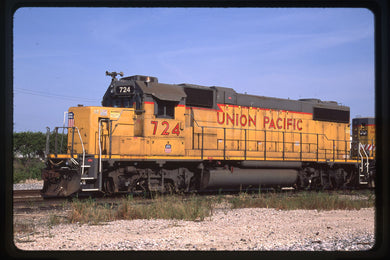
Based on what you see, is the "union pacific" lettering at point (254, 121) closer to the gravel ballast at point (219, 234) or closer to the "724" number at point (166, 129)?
the "724" number at point (166, 129)

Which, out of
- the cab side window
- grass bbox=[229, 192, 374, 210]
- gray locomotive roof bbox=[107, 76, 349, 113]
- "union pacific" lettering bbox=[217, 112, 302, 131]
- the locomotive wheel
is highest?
gray locomotive roof bbox=[107, 76, 349, 113]

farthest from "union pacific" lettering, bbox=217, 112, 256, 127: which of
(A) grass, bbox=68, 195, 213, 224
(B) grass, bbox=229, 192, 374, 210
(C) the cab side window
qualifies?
(A) grass, bbox=68, 195, 213, 224

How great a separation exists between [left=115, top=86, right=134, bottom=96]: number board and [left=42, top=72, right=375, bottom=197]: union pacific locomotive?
34 mm

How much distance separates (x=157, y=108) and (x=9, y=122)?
9577mm

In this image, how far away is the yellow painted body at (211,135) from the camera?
40.4 feet

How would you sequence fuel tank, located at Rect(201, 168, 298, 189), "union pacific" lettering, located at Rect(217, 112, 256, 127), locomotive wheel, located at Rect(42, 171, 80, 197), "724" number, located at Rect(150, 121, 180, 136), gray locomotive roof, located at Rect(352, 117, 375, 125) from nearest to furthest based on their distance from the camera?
1. locomotive wheel, located at Rect(42, 171, 80, 197)
2. "724" number, located at Rect(150, 121, 180, 136)
3. fuel tank, located at Rect(201, 168, 298, 189)
4. "union pacific" lettering, located at Rect(217, 112, 256, 127)
5. gray locomotive roof, located at Rect(352, 117, 375, 125)

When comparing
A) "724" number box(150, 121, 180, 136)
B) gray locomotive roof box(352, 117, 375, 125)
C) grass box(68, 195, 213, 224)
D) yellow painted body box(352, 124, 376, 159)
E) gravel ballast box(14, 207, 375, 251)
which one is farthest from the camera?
gray locomotive roof box(352, 117, 375, 125)

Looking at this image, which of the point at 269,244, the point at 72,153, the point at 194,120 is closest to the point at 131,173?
the point at 72,153

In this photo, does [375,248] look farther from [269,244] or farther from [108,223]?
[108,223]

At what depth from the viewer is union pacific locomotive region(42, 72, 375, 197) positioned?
12.1 metres

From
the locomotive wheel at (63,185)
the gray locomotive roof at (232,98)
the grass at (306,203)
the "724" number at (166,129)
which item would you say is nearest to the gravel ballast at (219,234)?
the grass at (306,203)

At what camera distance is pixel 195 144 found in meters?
13.8

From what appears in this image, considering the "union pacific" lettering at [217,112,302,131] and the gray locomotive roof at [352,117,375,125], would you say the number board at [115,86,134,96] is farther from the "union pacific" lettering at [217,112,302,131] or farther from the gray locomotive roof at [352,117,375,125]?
the gray locomotive roof at [352,117,375,125]

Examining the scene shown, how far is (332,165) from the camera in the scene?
17.0 m
